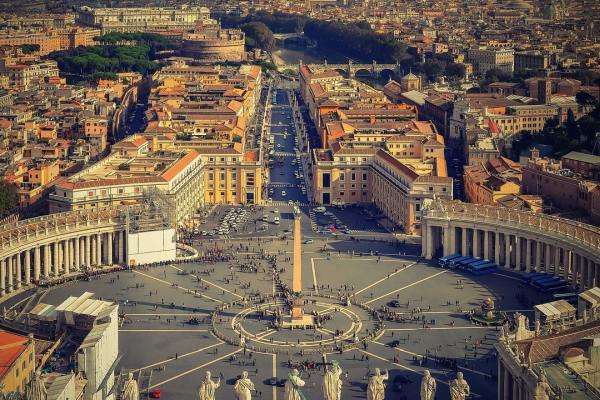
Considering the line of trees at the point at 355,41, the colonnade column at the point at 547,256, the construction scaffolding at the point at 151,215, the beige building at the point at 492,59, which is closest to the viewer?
the colonnade column at the point at 547,256

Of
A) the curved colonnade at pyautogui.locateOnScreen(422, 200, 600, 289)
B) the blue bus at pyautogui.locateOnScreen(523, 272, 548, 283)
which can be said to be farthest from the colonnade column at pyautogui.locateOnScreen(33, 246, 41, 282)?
the blue bus at pyautogui.locateOnScreen(523, 272, 548, 283)

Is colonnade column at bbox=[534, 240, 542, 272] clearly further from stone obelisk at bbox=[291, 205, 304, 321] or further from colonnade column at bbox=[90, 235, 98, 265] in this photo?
colonnade column at bbox=[90, 235, 98, 265]

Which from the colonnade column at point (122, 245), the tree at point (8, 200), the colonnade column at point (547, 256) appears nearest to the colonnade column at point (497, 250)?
the colonnade column at point (547, 256)

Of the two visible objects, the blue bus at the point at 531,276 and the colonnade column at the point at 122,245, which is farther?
the colonnade column at the point at 122,245

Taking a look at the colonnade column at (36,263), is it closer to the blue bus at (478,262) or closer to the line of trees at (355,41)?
the blue bus at (478,262)

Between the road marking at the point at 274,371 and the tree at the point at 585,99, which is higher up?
the tree at the point at 585,99

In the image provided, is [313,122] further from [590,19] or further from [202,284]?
[590,19]
